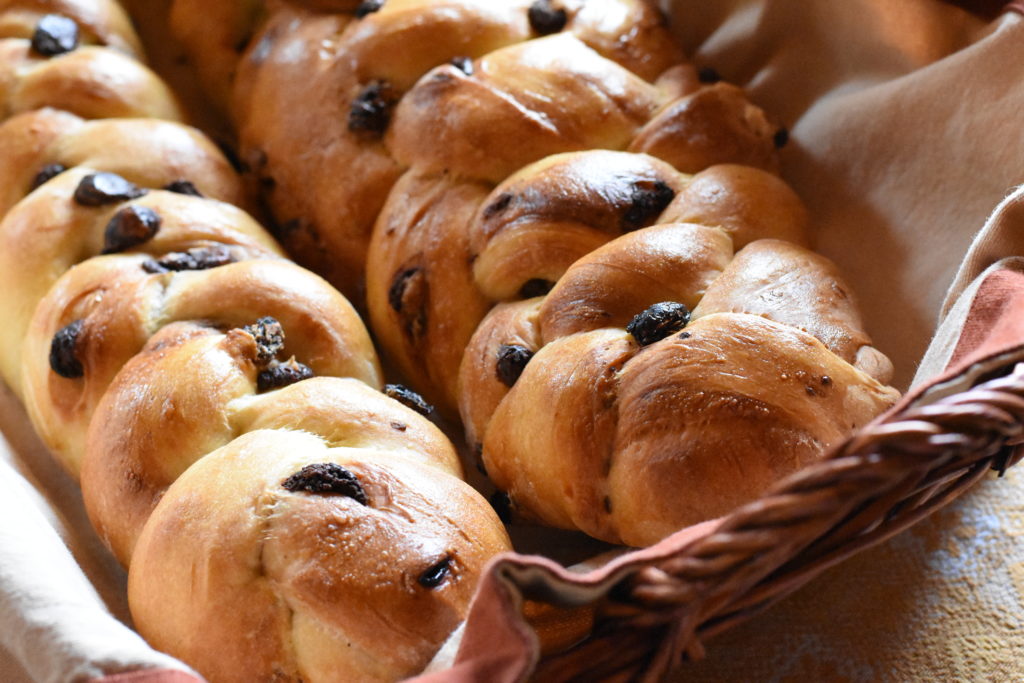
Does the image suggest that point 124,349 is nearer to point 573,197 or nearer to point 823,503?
point 573,197

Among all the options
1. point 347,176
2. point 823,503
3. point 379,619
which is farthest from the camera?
point 347,176

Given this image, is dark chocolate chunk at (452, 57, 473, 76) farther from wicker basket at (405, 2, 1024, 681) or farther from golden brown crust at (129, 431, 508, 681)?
wicker basket at (405, 2, 1024, 681)

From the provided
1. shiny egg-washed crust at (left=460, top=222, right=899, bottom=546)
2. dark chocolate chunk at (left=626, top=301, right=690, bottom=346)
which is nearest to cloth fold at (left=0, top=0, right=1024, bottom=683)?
shiny egg-washed crust at (left=460, top=222, right=899, bottom=546)

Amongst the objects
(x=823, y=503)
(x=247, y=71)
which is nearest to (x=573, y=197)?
(x=823, y=503)

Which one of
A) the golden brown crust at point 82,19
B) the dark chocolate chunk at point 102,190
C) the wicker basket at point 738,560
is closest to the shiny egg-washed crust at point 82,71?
the golden brown crust at point 82,19

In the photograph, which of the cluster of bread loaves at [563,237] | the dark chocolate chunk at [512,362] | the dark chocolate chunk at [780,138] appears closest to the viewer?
the cluster of bread loaves at [563,237]

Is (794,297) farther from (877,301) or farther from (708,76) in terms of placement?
(708,76)

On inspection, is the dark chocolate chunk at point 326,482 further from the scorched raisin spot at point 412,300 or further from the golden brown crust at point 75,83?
the golden brown crust at point 75,83
